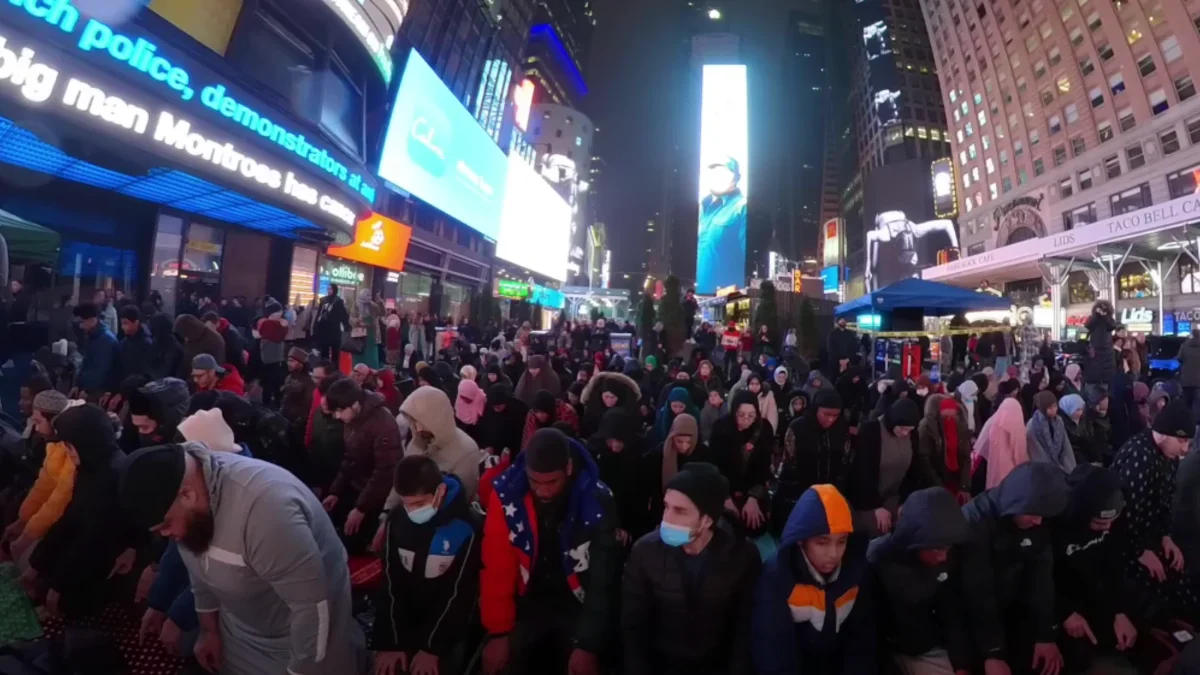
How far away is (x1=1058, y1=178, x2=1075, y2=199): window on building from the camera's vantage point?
130 ft

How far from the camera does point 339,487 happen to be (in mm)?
4516

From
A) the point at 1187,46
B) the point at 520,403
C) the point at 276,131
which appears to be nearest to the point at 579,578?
the point at 520,403

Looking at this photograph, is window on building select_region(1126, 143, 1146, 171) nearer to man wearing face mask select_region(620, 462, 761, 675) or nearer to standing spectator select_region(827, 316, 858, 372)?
standing spectator select_region(827, 316, 858, 372)

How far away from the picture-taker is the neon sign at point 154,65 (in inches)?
266

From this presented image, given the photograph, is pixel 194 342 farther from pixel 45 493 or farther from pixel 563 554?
pixel 563 554

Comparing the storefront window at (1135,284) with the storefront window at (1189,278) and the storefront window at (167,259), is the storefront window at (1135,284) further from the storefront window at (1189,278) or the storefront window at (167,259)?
the storefront window at (167,259)

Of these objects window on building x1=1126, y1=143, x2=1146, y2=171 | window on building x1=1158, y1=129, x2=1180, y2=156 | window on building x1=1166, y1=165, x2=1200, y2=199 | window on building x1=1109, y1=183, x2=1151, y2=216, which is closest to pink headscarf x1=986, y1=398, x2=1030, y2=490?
window on building x1=1166, y1=165, x2=1200, y2=199

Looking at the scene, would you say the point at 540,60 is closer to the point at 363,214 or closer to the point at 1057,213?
the point at 1057,213

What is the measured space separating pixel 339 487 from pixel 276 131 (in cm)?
954

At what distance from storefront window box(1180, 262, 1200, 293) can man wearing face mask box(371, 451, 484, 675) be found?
128ft

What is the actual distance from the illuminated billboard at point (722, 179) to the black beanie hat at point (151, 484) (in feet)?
184

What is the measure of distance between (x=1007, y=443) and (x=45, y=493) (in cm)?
773

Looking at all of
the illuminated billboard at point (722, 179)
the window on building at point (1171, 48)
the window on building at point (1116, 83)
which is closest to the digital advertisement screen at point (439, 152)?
the illuminated billboard at point (722, 179)

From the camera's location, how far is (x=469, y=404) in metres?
5.77
